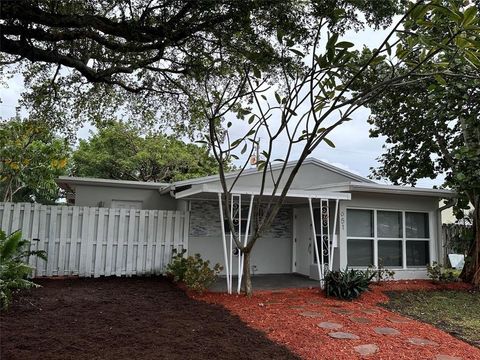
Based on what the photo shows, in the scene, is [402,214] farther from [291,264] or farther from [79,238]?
[79,238]

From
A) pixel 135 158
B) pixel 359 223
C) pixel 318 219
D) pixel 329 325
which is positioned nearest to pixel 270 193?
pixel 318 219

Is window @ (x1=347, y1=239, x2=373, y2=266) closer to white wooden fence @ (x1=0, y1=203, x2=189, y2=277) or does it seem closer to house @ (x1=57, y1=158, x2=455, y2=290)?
house @ (x1=57, y1=158, x2=455, y2=290)

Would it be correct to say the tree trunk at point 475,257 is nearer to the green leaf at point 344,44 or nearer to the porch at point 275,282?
the porch at point 275,282

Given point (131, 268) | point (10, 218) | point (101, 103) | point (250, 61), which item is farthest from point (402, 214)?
point (10, 218)

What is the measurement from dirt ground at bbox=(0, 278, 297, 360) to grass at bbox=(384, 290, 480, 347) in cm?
337

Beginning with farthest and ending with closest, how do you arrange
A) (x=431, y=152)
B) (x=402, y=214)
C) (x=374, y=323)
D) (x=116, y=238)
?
1. (x=431, y=152)
2. (x=402, y=214)
3. (x=116, y=238)
4. (x=374, y=323)

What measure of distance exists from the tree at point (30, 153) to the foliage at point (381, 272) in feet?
28.3

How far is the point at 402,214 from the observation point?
11.1 metres

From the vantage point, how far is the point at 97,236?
32.9 ft

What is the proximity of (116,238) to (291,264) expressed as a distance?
5.35m

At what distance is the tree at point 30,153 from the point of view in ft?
35.1

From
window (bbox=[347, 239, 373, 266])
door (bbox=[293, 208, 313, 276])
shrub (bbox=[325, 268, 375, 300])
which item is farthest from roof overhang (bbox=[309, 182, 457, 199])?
shrub (bbox=[325, 268, 375, 300])

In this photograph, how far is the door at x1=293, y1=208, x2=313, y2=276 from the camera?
11.5 meters

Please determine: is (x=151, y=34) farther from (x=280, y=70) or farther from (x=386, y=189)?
(x=386, y=189)
